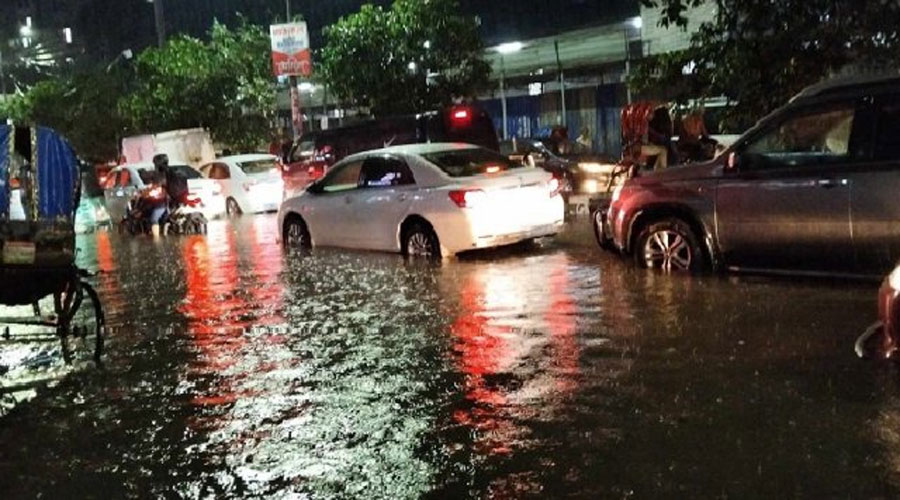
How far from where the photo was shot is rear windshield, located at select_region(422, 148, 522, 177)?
40.4 feet

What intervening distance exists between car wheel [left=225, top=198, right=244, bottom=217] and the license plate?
17.0 metres

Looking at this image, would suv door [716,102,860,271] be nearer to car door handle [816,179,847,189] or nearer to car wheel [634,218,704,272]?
car door handle [816,179,847,189]

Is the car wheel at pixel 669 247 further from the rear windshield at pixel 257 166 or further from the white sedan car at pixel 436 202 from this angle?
the rear windshield at pixel 257 166

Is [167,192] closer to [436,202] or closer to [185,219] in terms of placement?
Result: [185,219]

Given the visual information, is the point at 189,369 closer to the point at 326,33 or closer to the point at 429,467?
the point at 429,467

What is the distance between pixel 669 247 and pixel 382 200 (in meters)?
4.16

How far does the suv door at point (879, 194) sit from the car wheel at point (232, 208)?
17.4 m

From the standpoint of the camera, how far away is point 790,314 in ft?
26.5

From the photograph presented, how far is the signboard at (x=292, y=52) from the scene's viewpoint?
2709 cm

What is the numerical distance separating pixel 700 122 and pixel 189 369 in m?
10.8

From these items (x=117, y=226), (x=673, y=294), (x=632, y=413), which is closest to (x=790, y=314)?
(x=673, y=294)

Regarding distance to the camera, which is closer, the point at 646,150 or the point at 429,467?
the point at 429,467

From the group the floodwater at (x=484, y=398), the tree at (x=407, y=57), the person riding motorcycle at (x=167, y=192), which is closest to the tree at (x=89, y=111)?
the tree at (x=407, y=57)

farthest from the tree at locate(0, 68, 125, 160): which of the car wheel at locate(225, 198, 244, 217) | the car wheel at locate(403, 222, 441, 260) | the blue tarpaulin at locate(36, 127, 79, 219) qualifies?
the blue tarpaulin at locate(36, 127, 79, 219)
